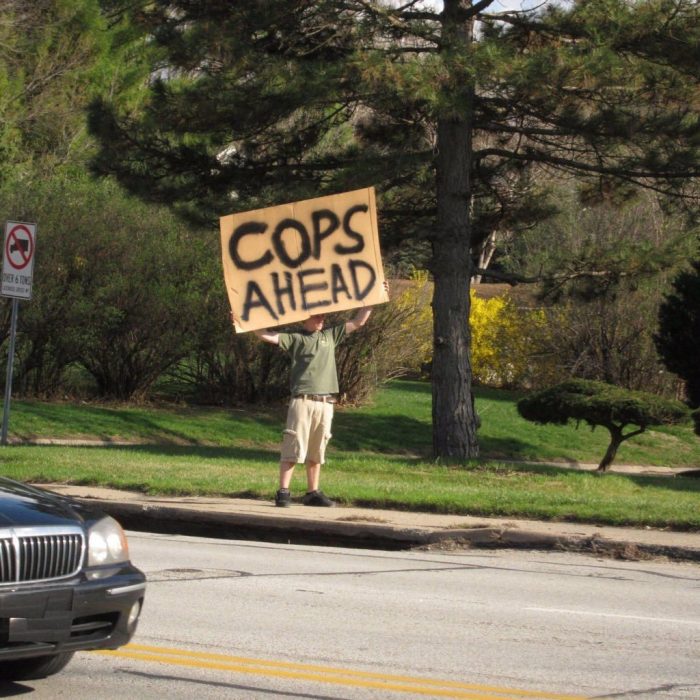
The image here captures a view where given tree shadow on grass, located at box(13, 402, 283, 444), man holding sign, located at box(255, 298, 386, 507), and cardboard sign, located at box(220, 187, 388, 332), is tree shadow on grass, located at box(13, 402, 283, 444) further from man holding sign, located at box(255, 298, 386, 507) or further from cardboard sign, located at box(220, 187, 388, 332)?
man holding sign, located at box(255, 298, 386, 507)

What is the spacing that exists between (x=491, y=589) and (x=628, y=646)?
2137 millimetres

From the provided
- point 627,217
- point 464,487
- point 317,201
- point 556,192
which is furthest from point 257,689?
point 627,217

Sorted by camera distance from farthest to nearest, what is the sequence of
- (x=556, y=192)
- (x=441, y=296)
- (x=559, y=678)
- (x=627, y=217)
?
1. (x=627, y=217)
2. (x=556, y=192)
3. (x=441, y=296)
4. (x=559, y=678)

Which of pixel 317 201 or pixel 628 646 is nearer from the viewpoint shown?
pixel 628 646

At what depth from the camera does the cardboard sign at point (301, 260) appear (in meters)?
13.2

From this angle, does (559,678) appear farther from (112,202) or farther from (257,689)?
(112,202)

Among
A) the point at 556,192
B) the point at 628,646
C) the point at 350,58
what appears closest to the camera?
the point at 628,646

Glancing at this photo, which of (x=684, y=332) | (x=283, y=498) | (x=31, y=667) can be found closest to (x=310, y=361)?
(x=283, y=498)

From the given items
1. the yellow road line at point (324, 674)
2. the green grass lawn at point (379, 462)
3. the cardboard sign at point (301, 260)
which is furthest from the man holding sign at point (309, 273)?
the yellow road line at point (324, 674)

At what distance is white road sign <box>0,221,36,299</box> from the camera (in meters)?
17.8

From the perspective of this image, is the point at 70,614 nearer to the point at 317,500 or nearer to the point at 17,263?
the point at 317,500

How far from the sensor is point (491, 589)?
9.41m

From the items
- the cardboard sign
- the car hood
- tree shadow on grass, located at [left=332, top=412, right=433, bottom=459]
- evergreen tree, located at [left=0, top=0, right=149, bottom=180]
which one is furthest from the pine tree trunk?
evergreen tree, located at [left=0, top=0, right=149, bottom=180]

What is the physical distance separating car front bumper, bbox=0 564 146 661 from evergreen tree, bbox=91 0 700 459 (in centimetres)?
1066
